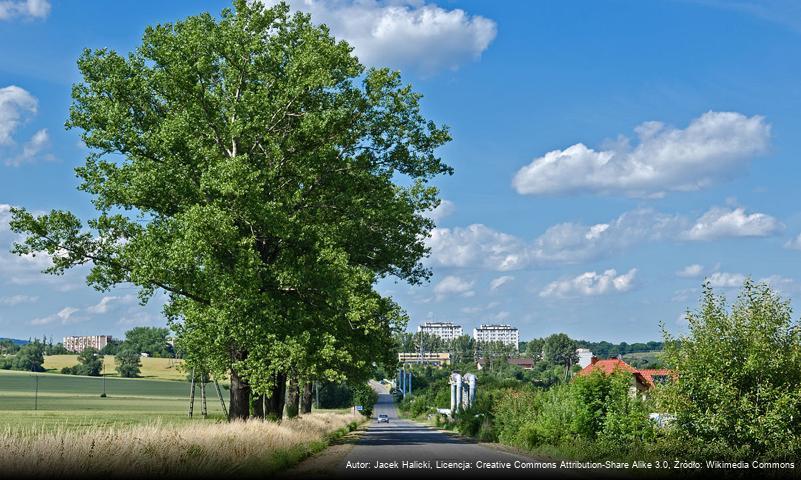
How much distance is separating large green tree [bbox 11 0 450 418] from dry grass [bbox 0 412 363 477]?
6140 millimetres

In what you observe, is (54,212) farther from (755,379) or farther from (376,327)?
(755,379)

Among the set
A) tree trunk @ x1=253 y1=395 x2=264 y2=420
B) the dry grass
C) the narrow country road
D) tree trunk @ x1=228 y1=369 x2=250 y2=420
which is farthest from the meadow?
tree trunk @ x1=253 y1=395 x2=264 y2=420

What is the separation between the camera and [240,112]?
30.1 metres

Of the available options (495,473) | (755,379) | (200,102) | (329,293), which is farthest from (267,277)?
(755,379)

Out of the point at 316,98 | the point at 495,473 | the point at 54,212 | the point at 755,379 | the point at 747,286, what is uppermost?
the point at 316,98

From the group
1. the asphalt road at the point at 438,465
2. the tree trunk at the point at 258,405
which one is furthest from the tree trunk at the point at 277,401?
the asphalt road at the point at 438,465

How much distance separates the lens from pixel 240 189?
28.3 metres

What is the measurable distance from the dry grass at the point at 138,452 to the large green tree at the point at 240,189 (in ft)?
20.1

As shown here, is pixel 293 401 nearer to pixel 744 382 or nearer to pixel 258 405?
pixel 258 405

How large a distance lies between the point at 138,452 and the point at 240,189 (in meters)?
12.0

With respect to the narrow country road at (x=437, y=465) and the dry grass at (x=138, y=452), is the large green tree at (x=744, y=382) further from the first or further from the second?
the dry grass at (x=138, y=452)

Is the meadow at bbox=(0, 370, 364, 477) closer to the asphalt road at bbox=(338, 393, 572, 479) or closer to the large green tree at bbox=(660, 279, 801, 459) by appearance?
the asphalt road at bbox=(338, 393, 572, 479)

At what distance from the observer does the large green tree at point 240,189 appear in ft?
97.2

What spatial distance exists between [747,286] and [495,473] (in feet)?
26.9
